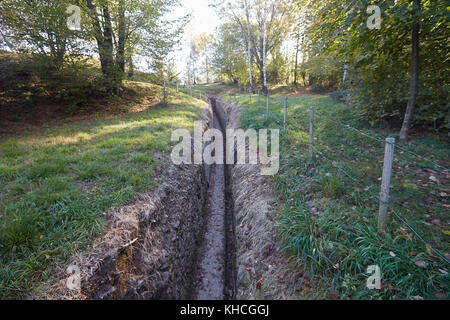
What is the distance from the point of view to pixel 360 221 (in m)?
2.99

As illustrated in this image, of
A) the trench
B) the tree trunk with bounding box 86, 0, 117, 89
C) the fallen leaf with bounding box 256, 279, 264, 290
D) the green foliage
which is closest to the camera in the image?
the fallen leaf with bounding box 256, 279, 264, 290

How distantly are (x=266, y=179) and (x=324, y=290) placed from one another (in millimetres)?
2660

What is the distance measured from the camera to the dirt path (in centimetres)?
355

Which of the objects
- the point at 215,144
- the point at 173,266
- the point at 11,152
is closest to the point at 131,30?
the point at 215,144

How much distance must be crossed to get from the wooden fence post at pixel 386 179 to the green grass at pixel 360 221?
167 millimetres

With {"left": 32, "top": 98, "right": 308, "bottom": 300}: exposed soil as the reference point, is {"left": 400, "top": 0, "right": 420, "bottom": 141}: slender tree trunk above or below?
above

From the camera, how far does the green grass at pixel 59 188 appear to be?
8.14 feet

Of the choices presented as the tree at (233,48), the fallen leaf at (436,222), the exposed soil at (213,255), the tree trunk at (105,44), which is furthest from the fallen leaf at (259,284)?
the tree at (233,48)

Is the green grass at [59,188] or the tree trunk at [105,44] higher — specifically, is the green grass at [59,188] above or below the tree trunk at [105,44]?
below

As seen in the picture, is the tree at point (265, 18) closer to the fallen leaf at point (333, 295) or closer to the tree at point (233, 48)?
the tree at point (233, 48)

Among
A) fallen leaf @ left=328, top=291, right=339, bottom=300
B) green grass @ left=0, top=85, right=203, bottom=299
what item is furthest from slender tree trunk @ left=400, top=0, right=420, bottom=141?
green grass @ left=0, top=85, right=203, bottom=299

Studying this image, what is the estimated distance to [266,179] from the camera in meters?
4.82

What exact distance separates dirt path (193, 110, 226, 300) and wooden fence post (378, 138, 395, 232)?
9.21ft

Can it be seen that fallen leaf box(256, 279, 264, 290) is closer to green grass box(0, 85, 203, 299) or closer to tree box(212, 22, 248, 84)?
green grass box(0, 85, 203, 299)
